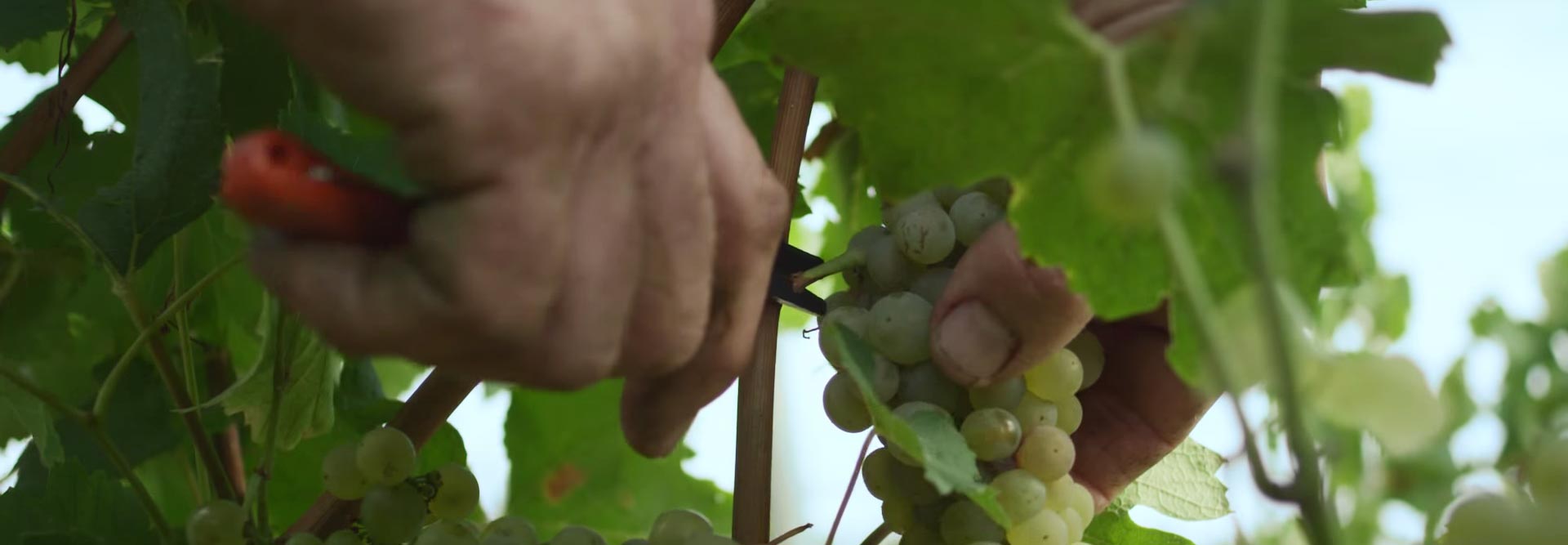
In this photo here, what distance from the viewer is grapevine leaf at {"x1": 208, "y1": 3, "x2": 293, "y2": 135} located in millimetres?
684

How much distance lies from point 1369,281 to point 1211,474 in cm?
31

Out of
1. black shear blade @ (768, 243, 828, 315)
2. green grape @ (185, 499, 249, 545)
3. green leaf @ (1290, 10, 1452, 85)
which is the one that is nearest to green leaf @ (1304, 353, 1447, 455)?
green leaf @ (1290, 10, 1452, 85)

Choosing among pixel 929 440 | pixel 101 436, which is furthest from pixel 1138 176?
pixel 101 436

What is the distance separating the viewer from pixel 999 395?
576 mm

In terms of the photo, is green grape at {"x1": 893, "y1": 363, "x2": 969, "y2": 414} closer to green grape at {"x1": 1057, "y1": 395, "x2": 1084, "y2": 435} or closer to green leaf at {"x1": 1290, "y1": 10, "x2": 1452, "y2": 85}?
green grape at {"x1": 1057, "y1": 395, "x2": 1084, "y2": 435}

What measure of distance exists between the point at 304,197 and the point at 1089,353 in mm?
424

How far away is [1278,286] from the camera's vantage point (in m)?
0.28

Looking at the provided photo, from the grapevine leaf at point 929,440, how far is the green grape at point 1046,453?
0.14ft

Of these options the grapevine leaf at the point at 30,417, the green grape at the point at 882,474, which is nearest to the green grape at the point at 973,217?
the green grape at the point at 882,474

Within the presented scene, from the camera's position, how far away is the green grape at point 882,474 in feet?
1.89

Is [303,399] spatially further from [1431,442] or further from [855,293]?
[1431,442]

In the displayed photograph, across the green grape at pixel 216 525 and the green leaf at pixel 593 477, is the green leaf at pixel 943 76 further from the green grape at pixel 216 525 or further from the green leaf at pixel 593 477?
the green leaf at pixel 593 477

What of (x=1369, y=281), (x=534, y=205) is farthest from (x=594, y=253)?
(x=1369, y=281)

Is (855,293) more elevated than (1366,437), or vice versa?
(855,293)
